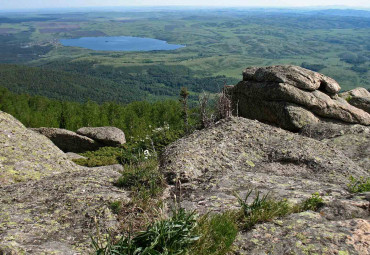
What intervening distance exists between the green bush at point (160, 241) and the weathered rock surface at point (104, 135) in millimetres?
38154

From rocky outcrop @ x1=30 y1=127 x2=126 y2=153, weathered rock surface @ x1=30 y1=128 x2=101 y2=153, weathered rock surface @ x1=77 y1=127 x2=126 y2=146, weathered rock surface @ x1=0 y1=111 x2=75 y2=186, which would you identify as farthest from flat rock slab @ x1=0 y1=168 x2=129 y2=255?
weathered rock surface @ x1=77 y1=127 x2=126 y2=146

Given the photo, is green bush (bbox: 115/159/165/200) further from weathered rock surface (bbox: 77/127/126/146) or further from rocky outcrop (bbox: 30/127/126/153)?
weathered rock surface (bbox: 77/127/126/146)

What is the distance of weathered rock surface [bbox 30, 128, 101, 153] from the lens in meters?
37.6

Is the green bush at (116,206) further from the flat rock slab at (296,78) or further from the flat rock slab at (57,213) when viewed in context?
the flat rock slab at (296,78)

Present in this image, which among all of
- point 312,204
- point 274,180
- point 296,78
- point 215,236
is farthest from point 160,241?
point 296,78

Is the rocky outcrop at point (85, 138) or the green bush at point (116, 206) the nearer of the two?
the green bush at point (116, 206)

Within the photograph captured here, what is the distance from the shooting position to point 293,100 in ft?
58.0

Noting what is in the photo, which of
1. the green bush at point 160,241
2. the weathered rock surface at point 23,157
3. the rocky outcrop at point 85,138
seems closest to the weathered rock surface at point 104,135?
the rocky outcrop at point 85,138

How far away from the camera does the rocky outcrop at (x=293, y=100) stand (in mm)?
17266

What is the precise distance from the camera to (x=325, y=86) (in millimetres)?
19500

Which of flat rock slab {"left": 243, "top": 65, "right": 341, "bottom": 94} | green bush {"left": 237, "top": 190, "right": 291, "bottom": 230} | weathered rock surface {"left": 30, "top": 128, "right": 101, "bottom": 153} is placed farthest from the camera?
weathered rock surface {"left": 30, "top": 128, "right": 101, "bottom": 153}

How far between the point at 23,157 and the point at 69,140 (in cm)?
3020

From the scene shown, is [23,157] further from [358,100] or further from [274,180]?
[358,100]

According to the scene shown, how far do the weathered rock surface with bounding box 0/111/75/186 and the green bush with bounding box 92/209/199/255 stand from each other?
625 centimetres
